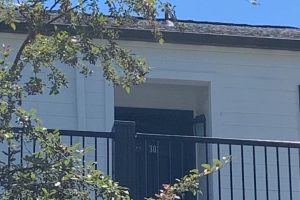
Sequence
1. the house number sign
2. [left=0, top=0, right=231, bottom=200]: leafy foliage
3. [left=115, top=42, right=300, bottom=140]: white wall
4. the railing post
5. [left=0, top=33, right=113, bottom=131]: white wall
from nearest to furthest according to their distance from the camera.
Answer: [left=0, top=0, right=231, bottom=200]: leafy foliage, the railing post, the house number sign, [left=0, top=33, right=113, bottom=131]: white wall, [left=115, top=42, right=300, bottom=140]: white wall

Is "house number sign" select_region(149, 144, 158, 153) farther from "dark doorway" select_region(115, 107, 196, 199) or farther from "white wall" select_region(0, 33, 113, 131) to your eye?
"white wall" select_region(0, 33, 113, 131)

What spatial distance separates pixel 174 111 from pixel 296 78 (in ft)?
5.08

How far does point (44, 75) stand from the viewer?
405 inches

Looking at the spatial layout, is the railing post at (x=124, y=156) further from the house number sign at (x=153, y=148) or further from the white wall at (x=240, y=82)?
the white wall at (x=240, y=82)

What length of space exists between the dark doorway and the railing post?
0.12 m

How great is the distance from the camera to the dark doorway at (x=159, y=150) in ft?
29.5

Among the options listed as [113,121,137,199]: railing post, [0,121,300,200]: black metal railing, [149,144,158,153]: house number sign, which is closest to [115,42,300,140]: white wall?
[0,121,300,200]: black metal railing

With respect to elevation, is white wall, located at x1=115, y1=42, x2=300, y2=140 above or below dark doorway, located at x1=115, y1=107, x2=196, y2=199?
above

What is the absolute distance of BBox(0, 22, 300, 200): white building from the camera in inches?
427

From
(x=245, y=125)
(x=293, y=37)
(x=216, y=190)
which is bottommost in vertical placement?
(x=216, y=190)

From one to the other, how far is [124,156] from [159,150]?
170 centimetres

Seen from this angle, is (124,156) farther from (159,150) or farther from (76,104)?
(76,104)

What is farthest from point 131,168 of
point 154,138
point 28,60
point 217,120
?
point 217,120

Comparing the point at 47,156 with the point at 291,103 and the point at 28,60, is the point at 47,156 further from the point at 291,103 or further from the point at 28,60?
the point at 291,103
